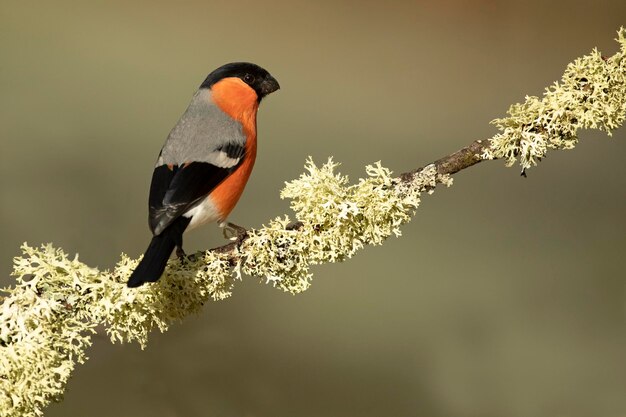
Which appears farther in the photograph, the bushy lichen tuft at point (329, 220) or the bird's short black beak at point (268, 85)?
the bird's short black beak at point (268, 85)

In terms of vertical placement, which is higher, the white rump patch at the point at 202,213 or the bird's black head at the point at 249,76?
the bird's black head at the point at 249,76

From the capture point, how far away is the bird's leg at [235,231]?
Answer: 4.03 ft

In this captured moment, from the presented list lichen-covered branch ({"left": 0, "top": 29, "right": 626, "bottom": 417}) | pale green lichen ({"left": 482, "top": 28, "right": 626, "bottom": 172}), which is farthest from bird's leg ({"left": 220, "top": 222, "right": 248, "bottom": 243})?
pale green lichen ({"left": 482, "top": 28, "right": 626, "bottom": 172})

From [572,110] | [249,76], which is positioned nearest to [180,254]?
[249,76]

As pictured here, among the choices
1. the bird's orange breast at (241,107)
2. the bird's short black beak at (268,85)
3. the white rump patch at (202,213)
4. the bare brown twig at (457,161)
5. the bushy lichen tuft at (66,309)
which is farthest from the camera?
the bird's short black beak at (268,85)

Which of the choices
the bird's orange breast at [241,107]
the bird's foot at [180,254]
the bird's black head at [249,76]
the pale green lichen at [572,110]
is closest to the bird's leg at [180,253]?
the bird's foot at [180,254]

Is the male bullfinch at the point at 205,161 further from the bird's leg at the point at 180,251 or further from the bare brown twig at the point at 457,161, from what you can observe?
the bare brown twig at the point at 457,161

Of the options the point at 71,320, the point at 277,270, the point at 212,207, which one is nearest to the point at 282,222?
the point at 277,270

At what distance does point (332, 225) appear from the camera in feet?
3.84

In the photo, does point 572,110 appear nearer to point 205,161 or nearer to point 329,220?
point 329,220

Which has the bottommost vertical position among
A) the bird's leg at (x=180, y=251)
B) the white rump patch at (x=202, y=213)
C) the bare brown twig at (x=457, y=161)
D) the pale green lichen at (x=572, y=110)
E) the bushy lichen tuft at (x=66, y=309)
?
the bushy lichen tuft at (x=66, y=309)

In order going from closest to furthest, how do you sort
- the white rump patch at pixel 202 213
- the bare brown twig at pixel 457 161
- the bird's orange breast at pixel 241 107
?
the bare brown twig at pixel 457 161
the white rump patch at pixel 202 213
the bird's orange breast at pixel 241 107

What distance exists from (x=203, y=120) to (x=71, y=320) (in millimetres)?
480

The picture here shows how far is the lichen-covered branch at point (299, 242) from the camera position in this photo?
113 cm
